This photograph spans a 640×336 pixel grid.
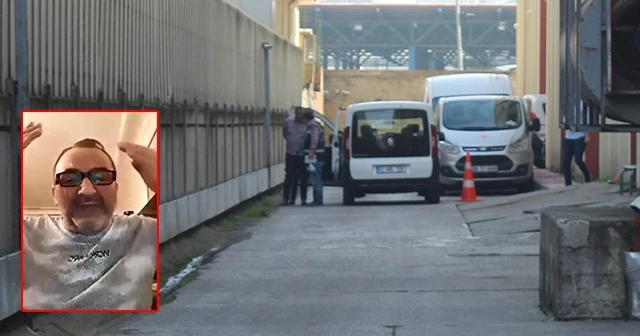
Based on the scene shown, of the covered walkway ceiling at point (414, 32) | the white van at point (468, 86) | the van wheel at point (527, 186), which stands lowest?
the van wheel at point (527, 186)

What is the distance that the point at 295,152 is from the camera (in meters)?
24.5

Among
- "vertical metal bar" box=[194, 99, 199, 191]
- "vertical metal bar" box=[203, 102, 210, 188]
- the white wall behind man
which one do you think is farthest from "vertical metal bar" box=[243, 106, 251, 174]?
the white wall behind man

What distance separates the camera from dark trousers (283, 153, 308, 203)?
2458 cm

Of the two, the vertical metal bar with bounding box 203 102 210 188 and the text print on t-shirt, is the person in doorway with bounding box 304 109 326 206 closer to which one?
the vertical metal bar with bounding box 203 102 210 188

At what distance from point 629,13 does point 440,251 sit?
20.6ft

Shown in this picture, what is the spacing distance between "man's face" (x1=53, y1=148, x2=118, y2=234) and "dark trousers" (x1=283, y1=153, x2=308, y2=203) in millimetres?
18753

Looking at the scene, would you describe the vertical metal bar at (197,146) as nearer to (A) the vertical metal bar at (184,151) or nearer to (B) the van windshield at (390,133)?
(A) the vertical metal bar at (184,151)

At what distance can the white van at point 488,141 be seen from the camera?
93.0ft

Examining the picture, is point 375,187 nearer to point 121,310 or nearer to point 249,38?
point 249,38

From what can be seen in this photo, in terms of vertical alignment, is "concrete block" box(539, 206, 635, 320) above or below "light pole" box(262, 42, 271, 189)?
below

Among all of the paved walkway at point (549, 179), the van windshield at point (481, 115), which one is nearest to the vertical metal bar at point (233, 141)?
the paved walkway at point (549, 179)

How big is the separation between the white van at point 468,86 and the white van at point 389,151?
918 cm

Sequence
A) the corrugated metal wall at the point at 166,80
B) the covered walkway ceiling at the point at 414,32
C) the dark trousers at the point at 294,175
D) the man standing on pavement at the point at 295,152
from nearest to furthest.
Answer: the corrugated metal wall at the point at 166,80 < the man standing on pavement at the point at 295,152 < the dark trousers at the point at 294,175 < the covered walkway ceiling at the point at 414,32

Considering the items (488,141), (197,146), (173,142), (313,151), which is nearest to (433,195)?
(313,151)
